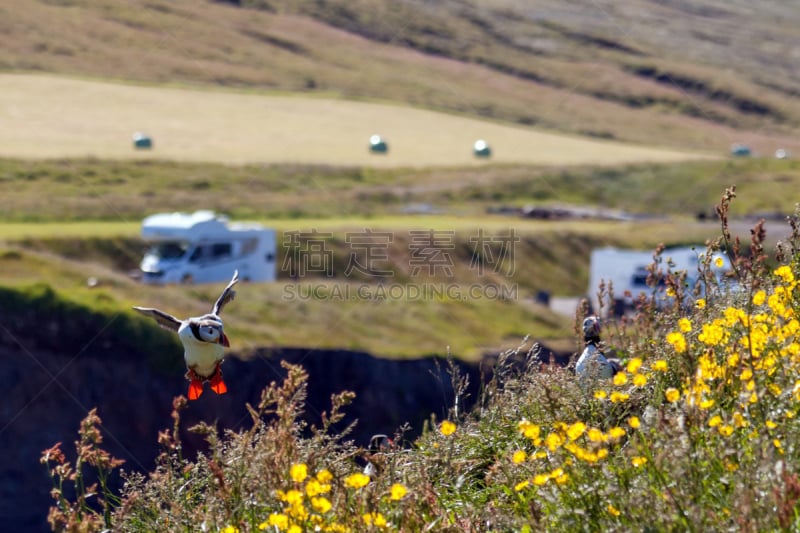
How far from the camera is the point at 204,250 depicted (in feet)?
137

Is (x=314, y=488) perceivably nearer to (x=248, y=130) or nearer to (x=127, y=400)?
(x=127, y=400)

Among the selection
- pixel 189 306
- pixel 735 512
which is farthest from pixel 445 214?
pixel 735 512

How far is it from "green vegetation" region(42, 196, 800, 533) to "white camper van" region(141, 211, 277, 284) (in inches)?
1327

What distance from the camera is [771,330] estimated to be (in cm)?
649

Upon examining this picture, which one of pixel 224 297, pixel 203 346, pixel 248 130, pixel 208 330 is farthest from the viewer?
pixel 248 130

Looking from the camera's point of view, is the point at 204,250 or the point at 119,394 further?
the point at 204,250

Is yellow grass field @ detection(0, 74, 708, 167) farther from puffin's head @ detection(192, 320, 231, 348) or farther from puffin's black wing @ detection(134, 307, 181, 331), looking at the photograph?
puffin's head @ detection(192, 320, 231, 348)

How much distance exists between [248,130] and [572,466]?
251 ft

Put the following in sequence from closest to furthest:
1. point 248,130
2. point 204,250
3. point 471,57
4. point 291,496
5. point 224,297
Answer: point 291,496 → point 224,297 → point 204,250 → point 248,130 → point 471,57

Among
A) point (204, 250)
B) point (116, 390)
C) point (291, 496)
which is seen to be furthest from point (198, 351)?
point (204, 250)

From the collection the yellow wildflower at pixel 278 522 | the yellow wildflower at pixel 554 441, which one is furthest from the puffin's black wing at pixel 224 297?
the yellow wildflower at pixel 554 441

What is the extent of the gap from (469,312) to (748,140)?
270 ft

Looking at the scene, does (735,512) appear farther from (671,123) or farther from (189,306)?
(671,123)

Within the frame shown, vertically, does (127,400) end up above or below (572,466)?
below
